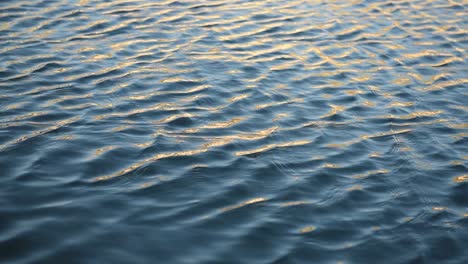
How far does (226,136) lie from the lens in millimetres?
6480

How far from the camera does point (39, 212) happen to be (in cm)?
479

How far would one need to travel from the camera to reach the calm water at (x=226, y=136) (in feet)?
15.6

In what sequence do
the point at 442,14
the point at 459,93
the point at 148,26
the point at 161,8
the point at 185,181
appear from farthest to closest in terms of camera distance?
the point at 442,14 < the point at 161,8 < the point at 148,26 < the point at 459,93 < the point at 185,181

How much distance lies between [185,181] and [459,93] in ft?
16.2

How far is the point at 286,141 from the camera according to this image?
6.50 metres

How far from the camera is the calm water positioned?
4766 millimetres

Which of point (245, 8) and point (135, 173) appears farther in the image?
point (245, 8)

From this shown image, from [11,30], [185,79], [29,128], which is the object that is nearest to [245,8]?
[185,79]

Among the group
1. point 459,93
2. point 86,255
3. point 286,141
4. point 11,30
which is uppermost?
point 11,30

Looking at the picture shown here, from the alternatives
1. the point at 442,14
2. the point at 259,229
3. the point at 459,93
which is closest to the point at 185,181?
the point at 259,229

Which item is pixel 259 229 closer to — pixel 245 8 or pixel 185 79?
pixel 185 79

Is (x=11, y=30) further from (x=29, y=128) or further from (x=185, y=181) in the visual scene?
(x=185, y=181)

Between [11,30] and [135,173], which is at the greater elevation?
[11,30]

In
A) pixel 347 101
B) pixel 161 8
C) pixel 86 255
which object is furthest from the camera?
pixel 161 8
